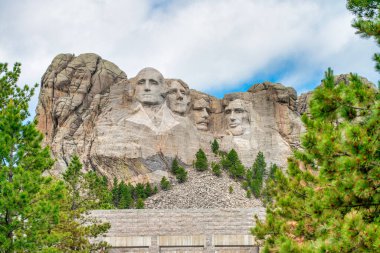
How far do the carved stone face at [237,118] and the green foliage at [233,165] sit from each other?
95.3 inches

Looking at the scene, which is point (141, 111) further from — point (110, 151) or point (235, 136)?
point (235, 136)

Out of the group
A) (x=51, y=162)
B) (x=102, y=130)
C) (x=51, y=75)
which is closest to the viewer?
(x=51, y=162)

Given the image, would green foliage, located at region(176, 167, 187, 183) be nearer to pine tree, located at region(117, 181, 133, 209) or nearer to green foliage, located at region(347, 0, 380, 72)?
pine tree, located at region(117, 181, 133, 209)

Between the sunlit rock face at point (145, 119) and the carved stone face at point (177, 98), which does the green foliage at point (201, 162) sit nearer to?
the sunlit rock face at point (145, 119)

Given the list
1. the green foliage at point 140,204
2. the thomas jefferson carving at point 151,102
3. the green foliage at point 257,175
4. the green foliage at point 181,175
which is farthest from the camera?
the thomas jefferson carving at point 151,102

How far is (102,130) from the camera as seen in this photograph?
36.1m

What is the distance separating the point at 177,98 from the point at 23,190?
2648 cm

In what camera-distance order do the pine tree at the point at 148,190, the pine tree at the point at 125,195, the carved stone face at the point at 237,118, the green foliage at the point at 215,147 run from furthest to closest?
1. the carved stone face at the point at 237,118
2. the green foliage at the point at 215,147
3. the pine tree at the point at 148,190
4. the pine tree at the point at 125,195

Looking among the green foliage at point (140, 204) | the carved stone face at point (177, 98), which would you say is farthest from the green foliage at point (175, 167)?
the green foliage at point (140, 204)

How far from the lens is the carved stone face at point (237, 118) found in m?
39.4

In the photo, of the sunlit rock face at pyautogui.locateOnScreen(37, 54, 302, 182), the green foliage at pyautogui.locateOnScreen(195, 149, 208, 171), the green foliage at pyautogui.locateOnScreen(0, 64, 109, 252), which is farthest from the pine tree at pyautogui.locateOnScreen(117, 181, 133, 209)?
the green foliage at pyautogui.locateOnScreen(0, 64, 109, 252)

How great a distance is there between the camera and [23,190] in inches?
473

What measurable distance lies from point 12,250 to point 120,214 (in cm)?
640

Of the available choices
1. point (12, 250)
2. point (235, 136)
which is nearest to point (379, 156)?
point (12, 250)
